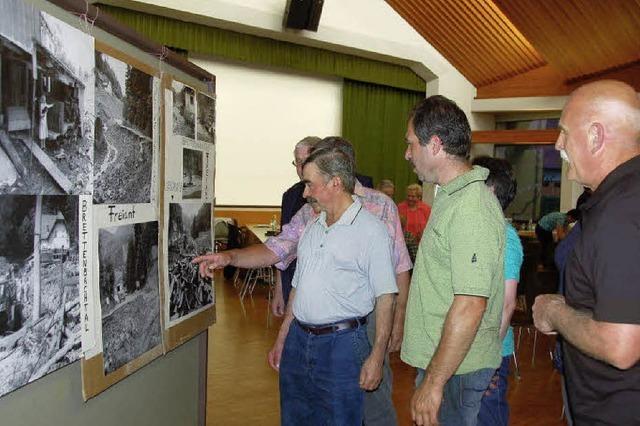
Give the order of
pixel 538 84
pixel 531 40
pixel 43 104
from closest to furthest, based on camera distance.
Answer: pixel 43 104 → pixel 531 40 → pixel 538 84

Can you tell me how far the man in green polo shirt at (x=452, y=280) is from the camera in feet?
5.86

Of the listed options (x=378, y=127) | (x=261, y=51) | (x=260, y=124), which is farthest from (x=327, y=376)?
(x=378, y=127)

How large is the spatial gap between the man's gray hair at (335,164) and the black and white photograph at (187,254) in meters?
0.51

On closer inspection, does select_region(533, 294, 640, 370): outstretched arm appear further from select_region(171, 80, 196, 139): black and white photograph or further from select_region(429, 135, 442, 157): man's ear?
select_region(171, 80, 196, 139): black and white photograph

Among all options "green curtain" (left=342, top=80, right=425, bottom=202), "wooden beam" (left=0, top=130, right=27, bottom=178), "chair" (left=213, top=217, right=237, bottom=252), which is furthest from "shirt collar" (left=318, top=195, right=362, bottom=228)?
"green curtain" (left=342, top=80, right=425, bottom=202)

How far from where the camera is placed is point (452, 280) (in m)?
1.82

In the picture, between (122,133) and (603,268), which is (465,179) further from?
(122,133)

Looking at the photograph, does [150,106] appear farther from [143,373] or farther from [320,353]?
[320,353]

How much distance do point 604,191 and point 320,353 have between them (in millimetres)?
1300

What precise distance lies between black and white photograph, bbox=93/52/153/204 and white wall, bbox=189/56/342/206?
868cm

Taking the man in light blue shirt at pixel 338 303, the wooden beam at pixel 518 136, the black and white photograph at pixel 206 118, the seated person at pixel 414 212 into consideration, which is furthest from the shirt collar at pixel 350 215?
the wooden beam at pixel 518 136

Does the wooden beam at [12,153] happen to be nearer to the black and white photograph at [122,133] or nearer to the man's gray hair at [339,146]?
the black and white photograph at [122,133]

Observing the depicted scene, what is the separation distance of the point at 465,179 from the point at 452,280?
1.09ft

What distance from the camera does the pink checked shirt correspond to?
2951 millimetres
